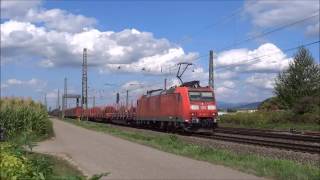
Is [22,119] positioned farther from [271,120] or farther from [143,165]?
[271,120]

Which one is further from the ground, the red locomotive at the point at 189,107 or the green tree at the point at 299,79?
the green tree at the point at 299,79

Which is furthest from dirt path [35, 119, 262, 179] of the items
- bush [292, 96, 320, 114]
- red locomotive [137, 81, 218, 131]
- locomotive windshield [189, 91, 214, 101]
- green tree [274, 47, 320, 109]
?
green tree [274, 47, 320, 109]

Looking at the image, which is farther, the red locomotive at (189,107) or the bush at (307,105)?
the bush at (307,105)

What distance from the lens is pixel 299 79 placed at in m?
76.2

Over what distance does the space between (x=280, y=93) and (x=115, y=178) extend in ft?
218

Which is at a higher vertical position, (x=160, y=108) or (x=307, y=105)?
(x=307, y=105)

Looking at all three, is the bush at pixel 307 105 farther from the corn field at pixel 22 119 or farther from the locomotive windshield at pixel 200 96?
the corn field at pixel 22 119

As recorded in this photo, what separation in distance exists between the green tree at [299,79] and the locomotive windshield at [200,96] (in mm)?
36865

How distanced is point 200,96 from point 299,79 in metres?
39.7

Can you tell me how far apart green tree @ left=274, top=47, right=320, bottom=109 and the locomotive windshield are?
3686 centimetres

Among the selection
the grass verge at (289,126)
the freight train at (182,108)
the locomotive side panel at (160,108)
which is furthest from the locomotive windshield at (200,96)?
the grass verge at (289,126)

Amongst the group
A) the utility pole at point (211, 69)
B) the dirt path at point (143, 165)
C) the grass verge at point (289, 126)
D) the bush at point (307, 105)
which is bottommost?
the dirt path at point (143, 165)

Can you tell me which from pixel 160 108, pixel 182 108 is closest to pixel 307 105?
pixel 160 108

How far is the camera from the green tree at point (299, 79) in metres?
75.4
